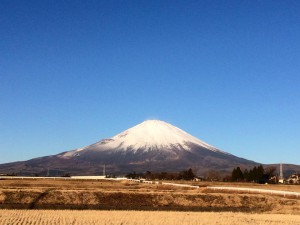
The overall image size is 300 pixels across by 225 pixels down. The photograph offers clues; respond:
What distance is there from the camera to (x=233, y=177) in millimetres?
154125

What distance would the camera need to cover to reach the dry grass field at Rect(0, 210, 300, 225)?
35.0 m

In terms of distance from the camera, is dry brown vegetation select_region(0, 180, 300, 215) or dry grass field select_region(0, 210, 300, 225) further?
dry brown vegetation select_region(0, 180, 300, 215)

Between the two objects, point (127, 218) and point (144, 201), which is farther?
point (144, 201)

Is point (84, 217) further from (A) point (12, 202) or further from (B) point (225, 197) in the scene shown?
(B) point (225, 197)

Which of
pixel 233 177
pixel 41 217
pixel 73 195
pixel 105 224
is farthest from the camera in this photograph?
pixel 233 177

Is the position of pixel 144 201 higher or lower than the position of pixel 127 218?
higher

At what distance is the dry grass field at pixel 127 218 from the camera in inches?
1377

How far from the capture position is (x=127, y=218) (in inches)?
1515

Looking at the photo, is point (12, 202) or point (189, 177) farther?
point (189, 177)

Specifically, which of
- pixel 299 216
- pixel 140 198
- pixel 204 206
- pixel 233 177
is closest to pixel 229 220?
pixel 299 216

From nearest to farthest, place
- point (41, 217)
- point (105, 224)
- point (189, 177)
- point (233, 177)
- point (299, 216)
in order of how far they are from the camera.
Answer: point (105, 224), point (41, 217), point (299, 216), point (233, 177), point (189, 177)

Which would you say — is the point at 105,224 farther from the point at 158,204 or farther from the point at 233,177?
the point at 233,177

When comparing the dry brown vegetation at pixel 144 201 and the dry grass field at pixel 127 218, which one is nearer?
the dry grass field at pixel 127 218

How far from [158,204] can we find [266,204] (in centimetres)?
1257
